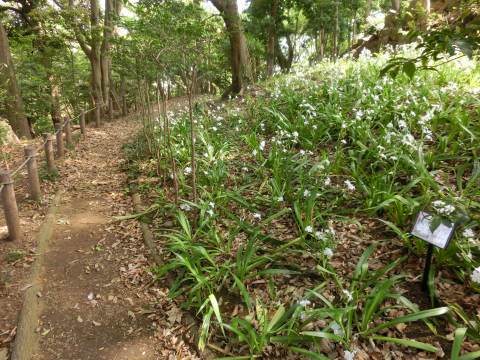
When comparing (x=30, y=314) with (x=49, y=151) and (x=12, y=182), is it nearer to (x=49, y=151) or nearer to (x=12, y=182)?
(x=12, y=182)

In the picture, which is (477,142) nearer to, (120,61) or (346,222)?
(346,222)

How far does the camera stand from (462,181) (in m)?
3.44

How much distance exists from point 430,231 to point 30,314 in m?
3.39

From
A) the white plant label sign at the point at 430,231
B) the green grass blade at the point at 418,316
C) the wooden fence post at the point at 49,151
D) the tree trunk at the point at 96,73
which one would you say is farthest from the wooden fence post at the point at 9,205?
the tree trunk at the point at 96,73

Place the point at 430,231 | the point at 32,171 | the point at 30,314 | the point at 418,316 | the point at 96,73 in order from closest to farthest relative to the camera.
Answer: the point at 430,231 < the point at 418,316 < the point at 30,314 < the point at 32,171 < the point at 96,73

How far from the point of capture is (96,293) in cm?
317

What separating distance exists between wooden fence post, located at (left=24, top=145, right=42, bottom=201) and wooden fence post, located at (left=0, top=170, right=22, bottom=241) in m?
0.89

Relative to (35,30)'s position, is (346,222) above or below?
below

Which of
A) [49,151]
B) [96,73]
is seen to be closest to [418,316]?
[49,151]

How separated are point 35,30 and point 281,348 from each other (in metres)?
13.1

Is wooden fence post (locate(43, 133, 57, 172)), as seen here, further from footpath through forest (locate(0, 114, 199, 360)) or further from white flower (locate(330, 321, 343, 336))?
white flower (locate(330, 321, 343, 336))

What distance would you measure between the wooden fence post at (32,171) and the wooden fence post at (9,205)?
35.2 inches

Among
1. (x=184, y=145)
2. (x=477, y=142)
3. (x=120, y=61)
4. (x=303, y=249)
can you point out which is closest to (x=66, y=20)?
(x=120, y=61)

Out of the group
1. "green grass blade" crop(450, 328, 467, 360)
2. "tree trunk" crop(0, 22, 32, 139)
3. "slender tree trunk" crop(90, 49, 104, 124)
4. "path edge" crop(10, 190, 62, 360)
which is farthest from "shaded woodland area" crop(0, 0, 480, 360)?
"slender tree trunk" crop(90, 49, 104, 124)
